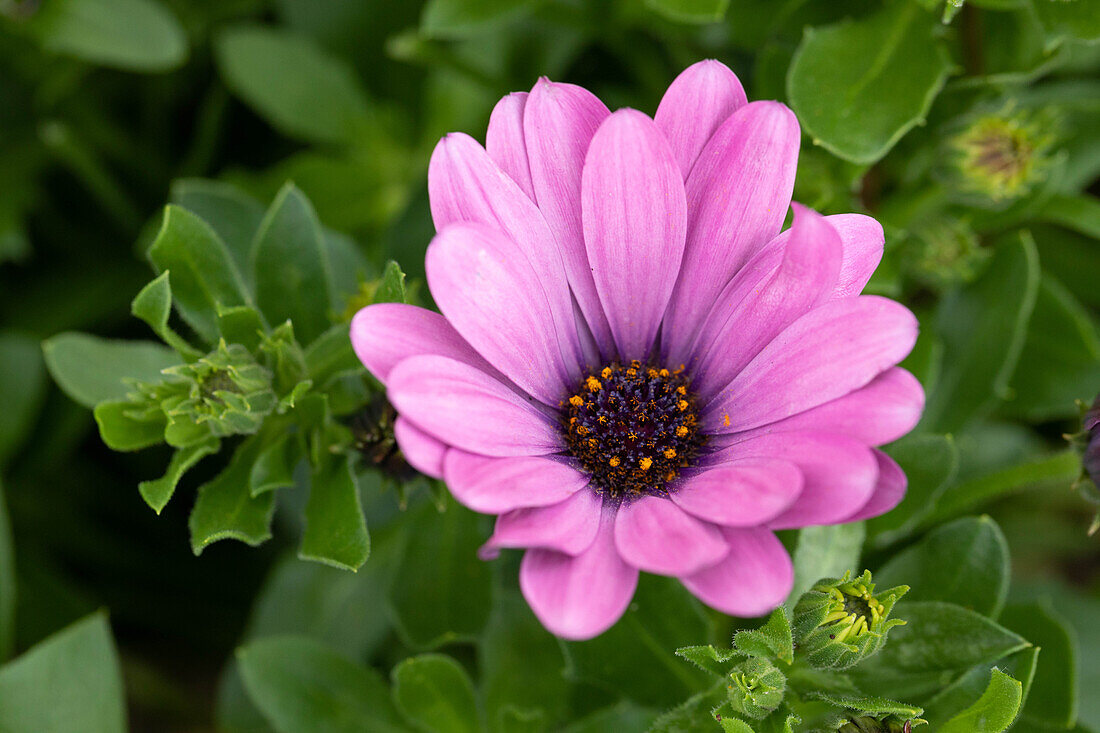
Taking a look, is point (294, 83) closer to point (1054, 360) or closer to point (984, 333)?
point (984, 333)

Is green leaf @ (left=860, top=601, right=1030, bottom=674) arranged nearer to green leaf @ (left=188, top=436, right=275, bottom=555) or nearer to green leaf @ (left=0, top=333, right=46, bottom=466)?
green leaf @ (left=188, top=436, right=275, bottom=555)

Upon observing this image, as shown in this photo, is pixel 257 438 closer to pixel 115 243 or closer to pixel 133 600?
pixel 133 600

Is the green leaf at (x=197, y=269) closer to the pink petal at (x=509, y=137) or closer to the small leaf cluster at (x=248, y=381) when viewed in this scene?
the small leaf cluster at (x=248, y=381)

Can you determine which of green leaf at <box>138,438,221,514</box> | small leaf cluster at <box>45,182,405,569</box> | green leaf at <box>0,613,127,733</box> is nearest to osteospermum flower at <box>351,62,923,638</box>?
small leaf cluster at <box>45,182,405,569</box>

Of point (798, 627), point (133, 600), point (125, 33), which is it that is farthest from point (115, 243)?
point (798, 627)

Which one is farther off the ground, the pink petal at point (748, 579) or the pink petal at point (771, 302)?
the pink petal at point (771, 302)

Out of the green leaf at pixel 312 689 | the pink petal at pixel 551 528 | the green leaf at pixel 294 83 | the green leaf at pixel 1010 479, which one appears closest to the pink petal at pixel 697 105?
the pink petal at pixel 551 528
